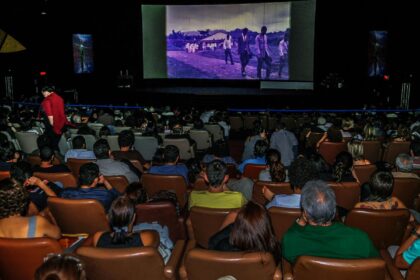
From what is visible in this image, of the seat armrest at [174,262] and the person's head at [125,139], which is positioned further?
the person's head at [125,139]

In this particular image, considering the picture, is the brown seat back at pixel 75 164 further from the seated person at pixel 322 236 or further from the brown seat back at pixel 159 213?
the seated person at pixel 322 236

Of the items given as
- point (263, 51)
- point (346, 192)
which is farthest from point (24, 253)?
point (263, 51)

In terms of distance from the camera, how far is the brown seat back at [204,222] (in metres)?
3.97

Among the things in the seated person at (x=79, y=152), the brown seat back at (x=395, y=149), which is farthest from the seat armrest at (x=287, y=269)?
the brown seat back at (x=395, y=149)

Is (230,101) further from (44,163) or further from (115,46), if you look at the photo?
(44,163)

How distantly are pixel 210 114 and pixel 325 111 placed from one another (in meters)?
5.11

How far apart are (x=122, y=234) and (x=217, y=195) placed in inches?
56.2

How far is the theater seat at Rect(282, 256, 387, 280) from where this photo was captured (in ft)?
9.10

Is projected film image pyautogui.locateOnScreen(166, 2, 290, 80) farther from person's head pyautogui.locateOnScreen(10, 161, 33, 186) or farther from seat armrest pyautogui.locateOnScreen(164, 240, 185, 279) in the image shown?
seat armrest pyautogui.locateOnScreen(164, 240, 185, 279)

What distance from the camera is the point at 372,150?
8.39 meters

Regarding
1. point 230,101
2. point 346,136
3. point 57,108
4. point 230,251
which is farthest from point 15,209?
point 230,101

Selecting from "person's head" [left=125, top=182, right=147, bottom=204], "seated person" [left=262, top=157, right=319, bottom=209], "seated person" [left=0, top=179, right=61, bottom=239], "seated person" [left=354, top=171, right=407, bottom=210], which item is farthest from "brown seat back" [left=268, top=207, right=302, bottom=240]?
"seated person" [left=0, top=179, right=61, bottom=239]

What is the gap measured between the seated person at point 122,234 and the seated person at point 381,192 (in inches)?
77.0

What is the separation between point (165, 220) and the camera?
4.21 meters
